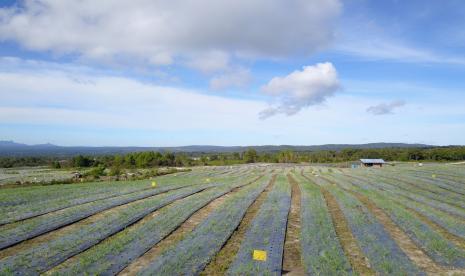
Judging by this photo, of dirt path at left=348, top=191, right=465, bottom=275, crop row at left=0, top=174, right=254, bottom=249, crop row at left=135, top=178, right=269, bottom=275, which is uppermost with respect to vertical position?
crop row at left=0, top=174, right=254, bottom=249

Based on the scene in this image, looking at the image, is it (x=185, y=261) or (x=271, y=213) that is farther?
(x=271, y=213)

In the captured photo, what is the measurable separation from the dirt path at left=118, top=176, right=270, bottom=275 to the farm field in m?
0.03

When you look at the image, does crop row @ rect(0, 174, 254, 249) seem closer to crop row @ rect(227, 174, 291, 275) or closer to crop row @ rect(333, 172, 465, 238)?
crop row @ rect(227, 174, 291, 275)

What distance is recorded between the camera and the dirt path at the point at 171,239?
833 cm

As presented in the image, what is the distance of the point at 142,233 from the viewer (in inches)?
441

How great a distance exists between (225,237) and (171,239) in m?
1.73

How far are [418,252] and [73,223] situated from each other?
11.6m

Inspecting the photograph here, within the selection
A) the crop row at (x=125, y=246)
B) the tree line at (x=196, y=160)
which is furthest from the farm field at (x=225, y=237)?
the tree line at (x=196, y=160)

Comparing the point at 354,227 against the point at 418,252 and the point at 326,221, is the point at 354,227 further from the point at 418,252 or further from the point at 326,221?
the point at 418,252

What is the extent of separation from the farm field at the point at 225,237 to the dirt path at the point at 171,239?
0.03 meters

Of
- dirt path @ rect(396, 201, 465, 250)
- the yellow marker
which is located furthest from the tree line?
the yellow marker

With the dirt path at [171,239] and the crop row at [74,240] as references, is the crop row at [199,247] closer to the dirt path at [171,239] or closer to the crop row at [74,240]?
the dirt path at [171,239]

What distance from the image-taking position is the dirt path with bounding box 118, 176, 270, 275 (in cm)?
833

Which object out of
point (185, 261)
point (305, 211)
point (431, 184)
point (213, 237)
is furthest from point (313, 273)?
point (431, 184)
